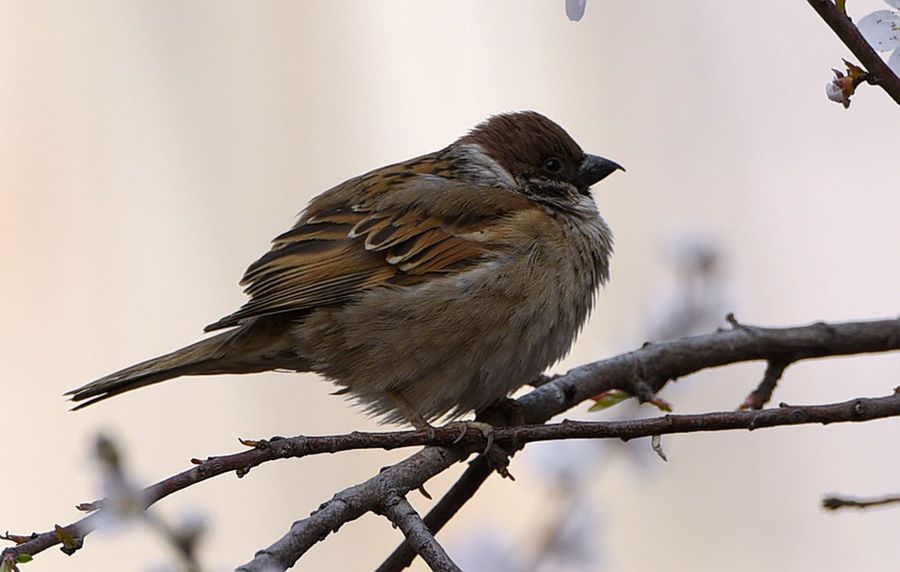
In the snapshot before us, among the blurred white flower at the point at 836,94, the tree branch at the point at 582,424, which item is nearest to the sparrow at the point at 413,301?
the tree branch at the point at 582,424

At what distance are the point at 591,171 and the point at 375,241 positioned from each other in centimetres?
51

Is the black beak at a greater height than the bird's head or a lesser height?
lesser

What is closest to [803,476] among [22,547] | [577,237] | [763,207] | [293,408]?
[763,207]

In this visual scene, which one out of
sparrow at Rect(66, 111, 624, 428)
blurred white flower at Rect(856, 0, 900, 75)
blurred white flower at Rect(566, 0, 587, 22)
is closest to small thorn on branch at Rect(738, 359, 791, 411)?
sparrow at Rect(66, 111, 624, 428)

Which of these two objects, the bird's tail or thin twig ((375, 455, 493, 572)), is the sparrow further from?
thin twig ((375, 455, 493, 572))

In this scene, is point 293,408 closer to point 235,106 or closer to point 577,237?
point 235,106

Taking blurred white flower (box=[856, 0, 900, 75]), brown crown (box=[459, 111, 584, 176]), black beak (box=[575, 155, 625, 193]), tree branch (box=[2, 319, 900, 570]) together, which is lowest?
tree branch (box=[2, 319, 900, 570])

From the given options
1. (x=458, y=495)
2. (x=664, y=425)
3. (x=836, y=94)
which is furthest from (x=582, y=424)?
(x=458, y=495)

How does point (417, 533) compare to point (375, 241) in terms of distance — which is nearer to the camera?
point (417, 533)

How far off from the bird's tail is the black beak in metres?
0.68

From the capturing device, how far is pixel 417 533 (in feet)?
4.50

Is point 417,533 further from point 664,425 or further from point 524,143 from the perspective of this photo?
point 524,143

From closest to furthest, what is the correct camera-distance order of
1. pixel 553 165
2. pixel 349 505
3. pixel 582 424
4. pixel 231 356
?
pixel 582 424, pixel 349 505, pixel 231 356, pixel 553 165

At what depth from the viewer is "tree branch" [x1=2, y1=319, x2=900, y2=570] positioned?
47.5 inches
